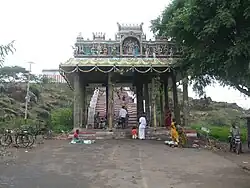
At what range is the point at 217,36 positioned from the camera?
16938mm

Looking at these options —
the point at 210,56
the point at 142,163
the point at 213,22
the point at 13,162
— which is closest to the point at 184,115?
the point at 210,56

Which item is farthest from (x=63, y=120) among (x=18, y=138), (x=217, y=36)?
(x=217, y=36)

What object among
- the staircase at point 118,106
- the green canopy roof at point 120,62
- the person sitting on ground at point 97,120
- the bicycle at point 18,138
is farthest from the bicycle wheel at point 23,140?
the staircase at point 118,106

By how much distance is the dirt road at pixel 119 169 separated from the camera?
898 centimetres

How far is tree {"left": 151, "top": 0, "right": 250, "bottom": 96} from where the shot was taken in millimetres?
15383

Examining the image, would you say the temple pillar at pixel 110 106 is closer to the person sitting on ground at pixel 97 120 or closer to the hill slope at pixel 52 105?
the person sitting on ground at pixel 97 120

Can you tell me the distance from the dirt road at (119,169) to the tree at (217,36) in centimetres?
427

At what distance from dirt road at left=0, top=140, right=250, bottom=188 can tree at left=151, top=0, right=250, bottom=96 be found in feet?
14.0

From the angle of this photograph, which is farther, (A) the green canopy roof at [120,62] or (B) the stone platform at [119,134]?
(A) the green canopy roof at [120,62]

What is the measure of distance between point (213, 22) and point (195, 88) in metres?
7.98

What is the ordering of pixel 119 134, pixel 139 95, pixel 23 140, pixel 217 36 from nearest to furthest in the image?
pixel 23 140
pixel 217 36
pixel 119 134
pixel 139 95

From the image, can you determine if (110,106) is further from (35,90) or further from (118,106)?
(35,90)

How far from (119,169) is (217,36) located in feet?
29.0

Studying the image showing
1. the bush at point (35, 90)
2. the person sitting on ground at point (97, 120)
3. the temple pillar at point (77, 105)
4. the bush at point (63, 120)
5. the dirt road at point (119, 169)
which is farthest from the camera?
the bush at point (35, 90)
